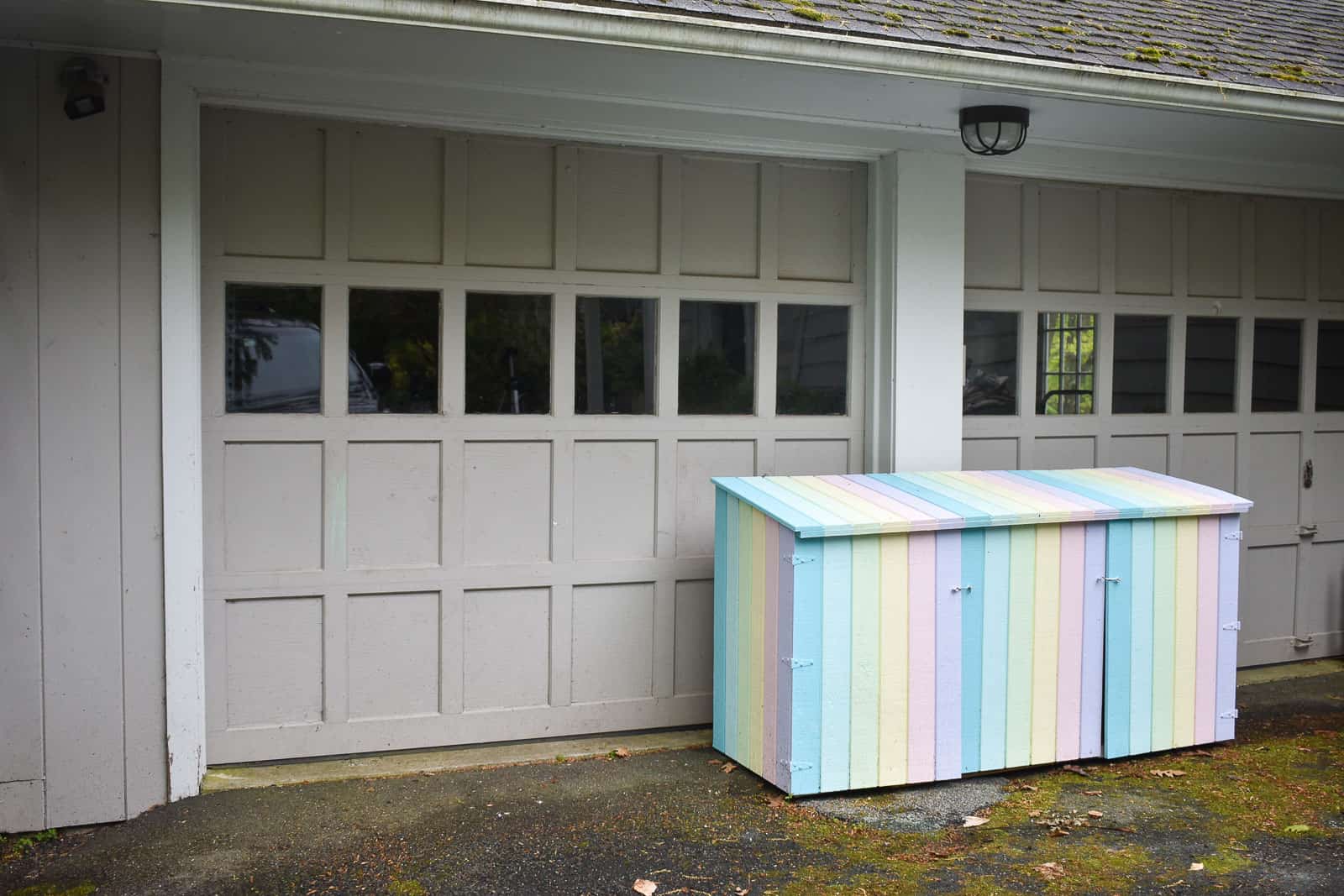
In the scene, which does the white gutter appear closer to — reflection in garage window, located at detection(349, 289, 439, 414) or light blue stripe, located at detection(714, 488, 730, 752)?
reflection in garage window, located at detection(349, 289, 439, 414)

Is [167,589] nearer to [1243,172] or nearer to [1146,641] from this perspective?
[1146,641]

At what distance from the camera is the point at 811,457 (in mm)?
5562

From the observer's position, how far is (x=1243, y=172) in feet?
20.5

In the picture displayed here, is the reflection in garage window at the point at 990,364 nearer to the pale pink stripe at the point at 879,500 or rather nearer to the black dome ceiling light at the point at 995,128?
the black dome ceiling light at the point at 995,128

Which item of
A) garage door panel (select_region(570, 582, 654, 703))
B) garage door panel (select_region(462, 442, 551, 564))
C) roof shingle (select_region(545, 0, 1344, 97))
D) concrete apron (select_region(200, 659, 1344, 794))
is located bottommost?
concrete apron (select_region(200, 659, 1344, 794))

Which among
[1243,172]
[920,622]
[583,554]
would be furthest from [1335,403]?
[583,554]

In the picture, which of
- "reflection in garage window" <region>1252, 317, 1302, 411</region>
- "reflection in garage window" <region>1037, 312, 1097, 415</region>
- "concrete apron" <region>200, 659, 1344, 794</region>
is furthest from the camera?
"reflection in garage window" <region>1252, 317, 1302, 411</region>

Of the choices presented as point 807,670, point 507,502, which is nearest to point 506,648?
point 507,502

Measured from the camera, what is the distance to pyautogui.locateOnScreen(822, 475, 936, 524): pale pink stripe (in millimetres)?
4605

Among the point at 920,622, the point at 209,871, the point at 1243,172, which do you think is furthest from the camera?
A: the point at 1243,172

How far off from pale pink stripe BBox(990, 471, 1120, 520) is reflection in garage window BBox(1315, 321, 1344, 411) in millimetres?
2481

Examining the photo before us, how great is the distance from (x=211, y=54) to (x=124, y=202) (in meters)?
0.61

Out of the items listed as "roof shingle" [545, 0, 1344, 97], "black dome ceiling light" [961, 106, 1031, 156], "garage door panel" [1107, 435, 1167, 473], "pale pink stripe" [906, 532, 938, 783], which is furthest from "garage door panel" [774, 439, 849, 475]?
"roof shingle" [545, 0, 1344, 97]

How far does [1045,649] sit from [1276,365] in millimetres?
2774
